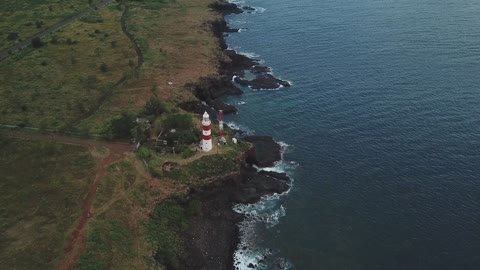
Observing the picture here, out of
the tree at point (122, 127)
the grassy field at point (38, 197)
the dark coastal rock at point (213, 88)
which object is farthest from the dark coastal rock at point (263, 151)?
the grassy field at point (38, 197)

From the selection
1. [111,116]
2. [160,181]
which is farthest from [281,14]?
[160,181]

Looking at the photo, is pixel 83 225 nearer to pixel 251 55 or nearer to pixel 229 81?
pixel 229 81

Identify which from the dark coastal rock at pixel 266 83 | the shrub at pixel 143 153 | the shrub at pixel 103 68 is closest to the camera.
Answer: the shrub at pixel 143 153

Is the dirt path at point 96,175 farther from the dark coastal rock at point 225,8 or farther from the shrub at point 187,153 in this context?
the dark coastal rock at point 225,8

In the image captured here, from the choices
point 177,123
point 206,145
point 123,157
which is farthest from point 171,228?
point 177,123

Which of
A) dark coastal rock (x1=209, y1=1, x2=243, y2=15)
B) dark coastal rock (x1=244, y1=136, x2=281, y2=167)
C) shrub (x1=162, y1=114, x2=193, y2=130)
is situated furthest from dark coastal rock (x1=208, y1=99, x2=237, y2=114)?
dark coastal rock (x1=209, y1=1, x2=243, y2=15)

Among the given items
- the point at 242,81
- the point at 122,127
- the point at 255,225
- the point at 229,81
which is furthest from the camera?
the point at 242,81
